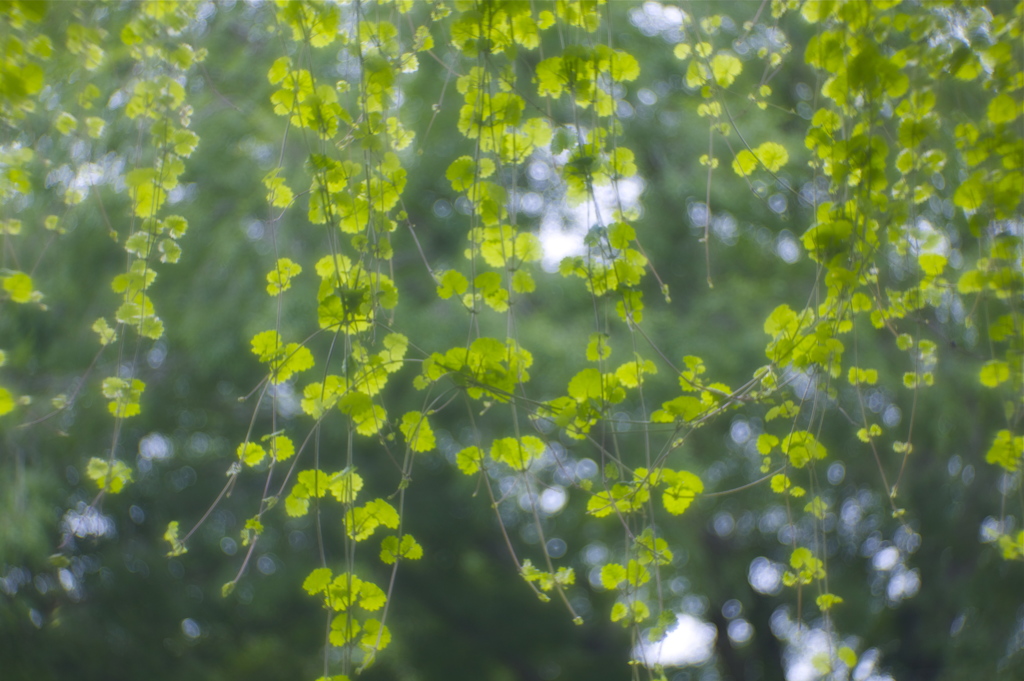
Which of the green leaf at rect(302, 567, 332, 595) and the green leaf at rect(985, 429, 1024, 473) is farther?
the green leaf at rect(985, 429, 1024, 473)

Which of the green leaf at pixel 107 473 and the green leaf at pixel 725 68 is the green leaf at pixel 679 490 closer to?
the green leaf at pixel 725 68

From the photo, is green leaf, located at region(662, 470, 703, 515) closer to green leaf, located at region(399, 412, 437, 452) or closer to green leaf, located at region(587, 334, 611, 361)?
green leaf, located at region(587, 334, 611, 361)

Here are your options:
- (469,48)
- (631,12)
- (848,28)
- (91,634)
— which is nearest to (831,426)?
(631,12)

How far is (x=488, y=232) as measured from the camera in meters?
0.99

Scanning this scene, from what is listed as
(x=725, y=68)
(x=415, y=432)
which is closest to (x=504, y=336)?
(x=725, y=68)

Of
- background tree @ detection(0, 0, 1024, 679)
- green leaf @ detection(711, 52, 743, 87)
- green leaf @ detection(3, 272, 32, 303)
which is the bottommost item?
background tree @ detection(0, 0, 1024, 679)

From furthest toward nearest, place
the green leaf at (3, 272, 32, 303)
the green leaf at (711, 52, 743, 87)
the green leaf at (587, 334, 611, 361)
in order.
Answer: the green leaf at (711, 52, 743, 87), the green leaf at (587, 334, 611, 361), the green leaf at (3, 272, 32, 303)

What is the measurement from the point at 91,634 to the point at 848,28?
11.4 feet

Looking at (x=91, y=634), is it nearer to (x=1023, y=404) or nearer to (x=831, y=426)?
(x=831, y=426)

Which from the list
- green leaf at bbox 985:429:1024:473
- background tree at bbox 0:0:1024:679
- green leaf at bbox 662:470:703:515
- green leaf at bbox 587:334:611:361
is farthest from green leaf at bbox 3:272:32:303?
green leaf at bbox 985:429:1024:473

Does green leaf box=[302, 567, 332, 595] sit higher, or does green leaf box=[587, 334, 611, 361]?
green leaf box=[587, 334, 611, 361]

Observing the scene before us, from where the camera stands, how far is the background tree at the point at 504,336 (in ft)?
3.08

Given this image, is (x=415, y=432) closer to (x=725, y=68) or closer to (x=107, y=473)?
(x=107, y=473)

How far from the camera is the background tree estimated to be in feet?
3.08
